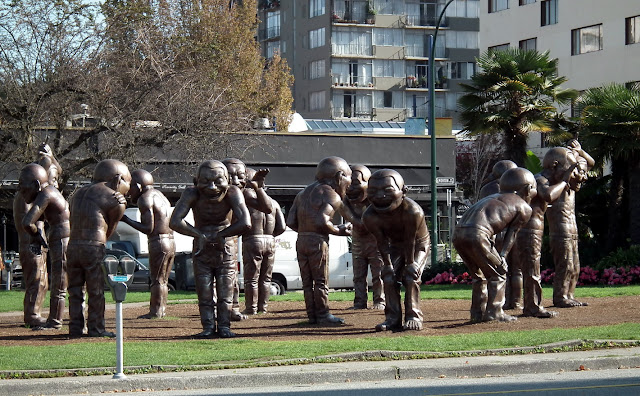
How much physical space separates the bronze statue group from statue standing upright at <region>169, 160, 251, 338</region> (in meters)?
0.01

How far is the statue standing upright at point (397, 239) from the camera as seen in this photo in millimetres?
13133

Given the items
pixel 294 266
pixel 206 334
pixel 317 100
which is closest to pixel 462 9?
pixel 317 100

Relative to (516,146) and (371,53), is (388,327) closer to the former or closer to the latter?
(516,146)

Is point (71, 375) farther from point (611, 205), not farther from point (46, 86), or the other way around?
point (611, 205)

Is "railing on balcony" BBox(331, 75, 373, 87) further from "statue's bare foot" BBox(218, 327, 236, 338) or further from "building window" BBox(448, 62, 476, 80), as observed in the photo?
"statue's bare foot" BBox(218, 327, 236, 338)

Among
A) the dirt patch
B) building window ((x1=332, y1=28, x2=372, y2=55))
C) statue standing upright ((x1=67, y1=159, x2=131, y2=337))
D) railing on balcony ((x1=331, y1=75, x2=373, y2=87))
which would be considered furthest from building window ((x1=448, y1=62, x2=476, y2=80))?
statue standing upright ((x1=67, y1=159, x2=131, y2=337))

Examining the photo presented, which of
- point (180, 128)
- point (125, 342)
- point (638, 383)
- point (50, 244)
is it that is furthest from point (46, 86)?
point (638, 383)

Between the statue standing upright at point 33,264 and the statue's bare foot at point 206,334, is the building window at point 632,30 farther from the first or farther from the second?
the statue's bare foot at point 206,334

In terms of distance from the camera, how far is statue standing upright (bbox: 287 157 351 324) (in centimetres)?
1487

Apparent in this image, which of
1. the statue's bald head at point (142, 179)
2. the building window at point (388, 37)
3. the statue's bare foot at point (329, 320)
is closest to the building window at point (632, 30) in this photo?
the building window at point (388, 37)

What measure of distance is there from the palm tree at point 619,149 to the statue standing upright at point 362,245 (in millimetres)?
11015

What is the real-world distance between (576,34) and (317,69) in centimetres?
2765

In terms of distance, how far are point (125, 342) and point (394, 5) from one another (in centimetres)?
6637

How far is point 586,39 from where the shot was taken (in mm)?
51312
